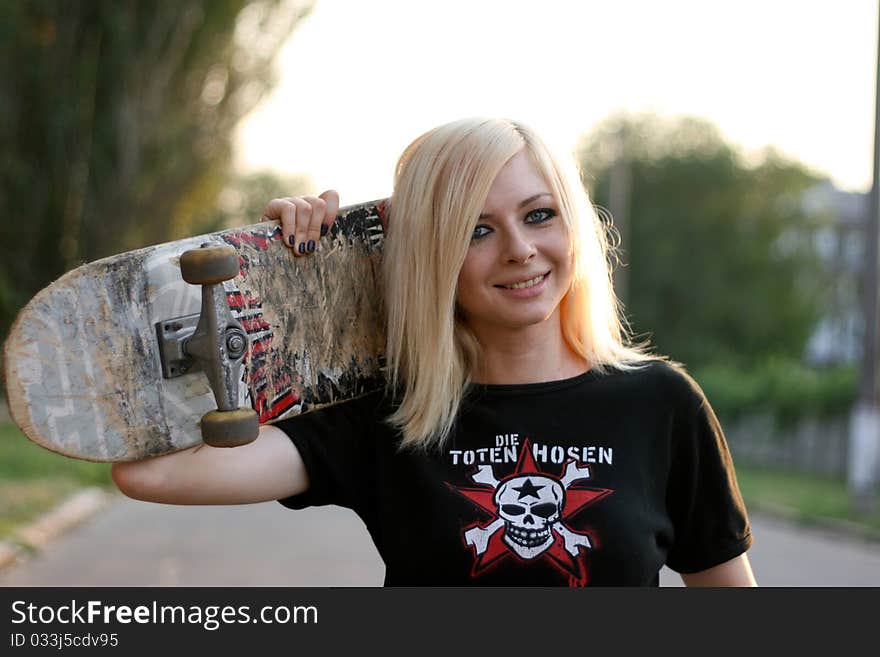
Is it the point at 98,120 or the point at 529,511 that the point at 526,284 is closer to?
the point at 529,511

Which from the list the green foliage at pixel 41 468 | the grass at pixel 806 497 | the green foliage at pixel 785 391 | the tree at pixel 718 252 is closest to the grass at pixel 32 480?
the green foliage at pixel 41 468

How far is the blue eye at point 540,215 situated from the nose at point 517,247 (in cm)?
5

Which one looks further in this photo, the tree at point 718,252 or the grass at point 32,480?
the tree at point 718,252

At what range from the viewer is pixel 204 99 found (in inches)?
676

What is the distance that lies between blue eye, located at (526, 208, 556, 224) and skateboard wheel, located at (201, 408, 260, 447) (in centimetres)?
70

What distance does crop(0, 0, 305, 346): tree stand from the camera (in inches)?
607

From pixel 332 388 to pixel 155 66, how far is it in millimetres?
15080

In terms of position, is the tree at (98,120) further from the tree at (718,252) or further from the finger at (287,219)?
the tree at (718,252)

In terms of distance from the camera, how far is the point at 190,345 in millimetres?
1961

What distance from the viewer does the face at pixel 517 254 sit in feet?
6.94

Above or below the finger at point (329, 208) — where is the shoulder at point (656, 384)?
below

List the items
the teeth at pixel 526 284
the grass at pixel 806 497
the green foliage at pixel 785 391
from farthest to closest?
1. the green foliage at pixel 785 391
2. the grass at pixel 806 497
3. the teeth at pixel 526 284

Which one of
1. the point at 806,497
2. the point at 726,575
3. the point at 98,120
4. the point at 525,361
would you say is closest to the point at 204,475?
the point at 525,361

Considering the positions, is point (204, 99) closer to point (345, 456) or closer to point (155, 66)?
point (155, 66)
